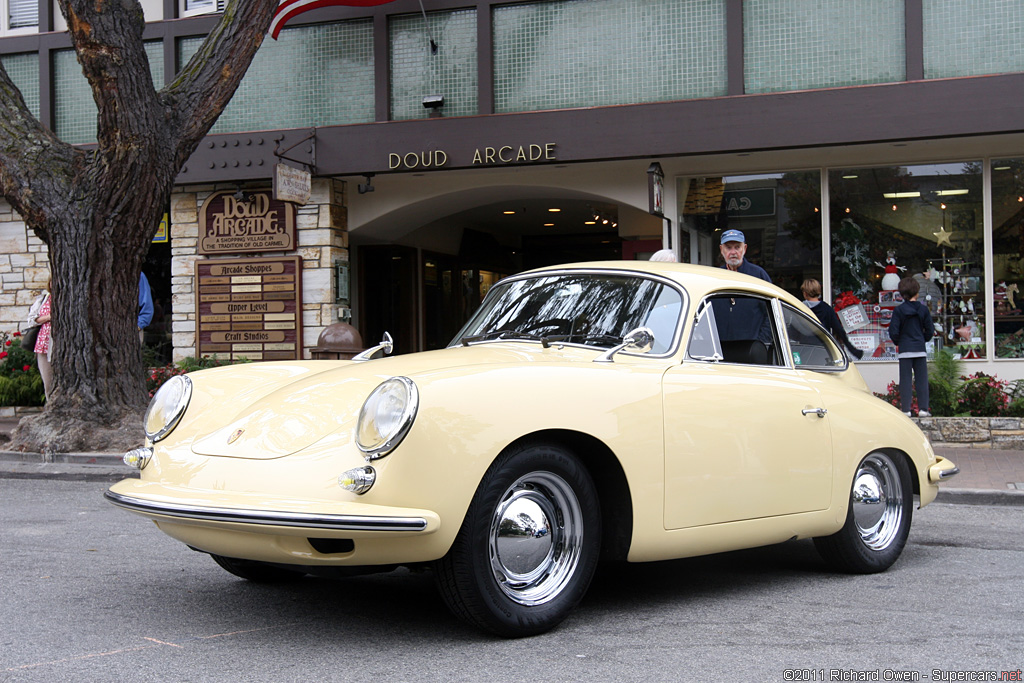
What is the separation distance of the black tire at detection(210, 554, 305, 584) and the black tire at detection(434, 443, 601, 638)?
1.24 meters

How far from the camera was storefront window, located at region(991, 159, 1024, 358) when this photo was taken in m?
11.9

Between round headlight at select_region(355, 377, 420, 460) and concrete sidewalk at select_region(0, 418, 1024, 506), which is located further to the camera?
concrete sidewalk at select_region(0, 418, 1024, 506)

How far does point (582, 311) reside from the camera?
15.3 ft

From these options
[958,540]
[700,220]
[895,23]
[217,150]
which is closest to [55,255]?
[217,150]

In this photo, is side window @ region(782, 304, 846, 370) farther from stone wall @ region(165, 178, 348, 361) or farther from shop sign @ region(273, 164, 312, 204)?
stone wall @ region(165, 178, 348, 361)

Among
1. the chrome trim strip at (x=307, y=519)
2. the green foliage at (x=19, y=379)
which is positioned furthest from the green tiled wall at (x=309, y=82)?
the chrome trim strip at (x=307, y=519)

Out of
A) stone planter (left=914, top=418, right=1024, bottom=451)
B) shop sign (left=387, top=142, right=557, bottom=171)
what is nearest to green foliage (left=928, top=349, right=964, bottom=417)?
stone planter (left=914, top=418, right=1024, bottom=451)

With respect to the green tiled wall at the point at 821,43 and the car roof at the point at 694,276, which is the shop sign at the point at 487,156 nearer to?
the green tiled wall at the point at 821,43

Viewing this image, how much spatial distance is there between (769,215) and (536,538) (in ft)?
31.7

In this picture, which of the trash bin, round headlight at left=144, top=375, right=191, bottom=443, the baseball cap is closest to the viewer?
round headlight at left=144, top=375, right=191, bottom=443

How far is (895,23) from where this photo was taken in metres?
11.3

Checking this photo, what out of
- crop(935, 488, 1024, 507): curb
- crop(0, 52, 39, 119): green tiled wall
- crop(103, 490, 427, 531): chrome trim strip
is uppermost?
crop(0, 52, 39, 119): green tiled wall

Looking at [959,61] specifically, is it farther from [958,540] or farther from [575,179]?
[958,540]

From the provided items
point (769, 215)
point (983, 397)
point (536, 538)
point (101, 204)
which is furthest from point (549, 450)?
point (769, 215)
